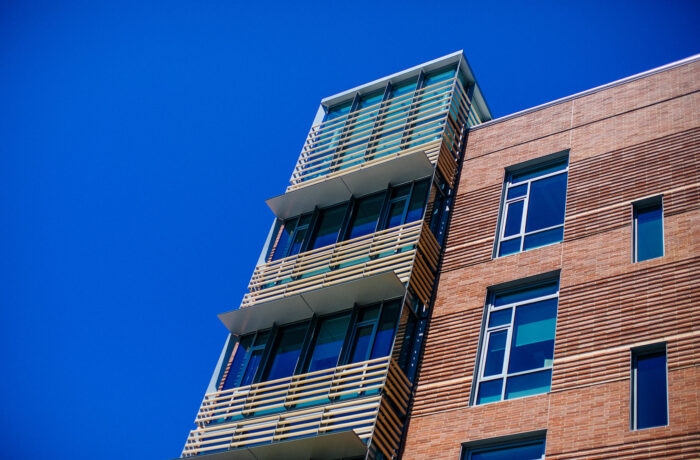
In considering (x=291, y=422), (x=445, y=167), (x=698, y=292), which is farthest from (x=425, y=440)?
(x=445, y=167)

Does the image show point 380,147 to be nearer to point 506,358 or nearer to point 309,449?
point 506,358

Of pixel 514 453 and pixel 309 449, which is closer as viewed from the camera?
pixel 514 453

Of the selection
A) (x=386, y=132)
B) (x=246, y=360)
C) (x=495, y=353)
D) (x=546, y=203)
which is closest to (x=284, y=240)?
(x=246, y=360)

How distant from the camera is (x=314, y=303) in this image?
1998 centimetres

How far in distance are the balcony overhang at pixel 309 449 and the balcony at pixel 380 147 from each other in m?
7.71

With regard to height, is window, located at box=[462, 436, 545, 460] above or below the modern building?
below

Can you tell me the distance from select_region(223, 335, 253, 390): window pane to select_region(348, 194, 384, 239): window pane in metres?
3.74

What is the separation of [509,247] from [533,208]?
1.27 m

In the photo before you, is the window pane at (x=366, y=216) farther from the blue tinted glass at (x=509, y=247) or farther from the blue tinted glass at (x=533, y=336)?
the blue tinted glass at (x=533, y=336)

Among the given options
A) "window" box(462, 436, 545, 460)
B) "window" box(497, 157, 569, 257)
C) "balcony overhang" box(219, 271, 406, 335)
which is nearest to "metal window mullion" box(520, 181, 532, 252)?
"window" box(497, 157, 569, 257)

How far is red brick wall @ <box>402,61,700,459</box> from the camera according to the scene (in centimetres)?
1430

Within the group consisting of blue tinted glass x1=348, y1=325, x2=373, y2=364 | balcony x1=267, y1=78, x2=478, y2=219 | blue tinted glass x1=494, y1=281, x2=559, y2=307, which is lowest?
blue tinted glass x1=348, y1=325, x2=373, y2=364

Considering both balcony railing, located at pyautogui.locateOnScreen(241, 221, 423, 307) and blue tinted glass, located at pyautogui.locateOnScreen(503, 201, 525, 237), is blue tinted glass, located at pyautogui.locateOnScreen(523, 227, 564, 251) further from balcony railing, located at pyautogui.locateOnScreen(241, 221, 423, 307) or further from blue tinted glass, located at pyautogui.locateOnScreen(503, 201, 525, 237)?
balcony railing, located at pyautogui.locateOnScreen(241, 221, 423, 307)

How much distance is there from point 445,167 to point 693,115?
19.8 feet
